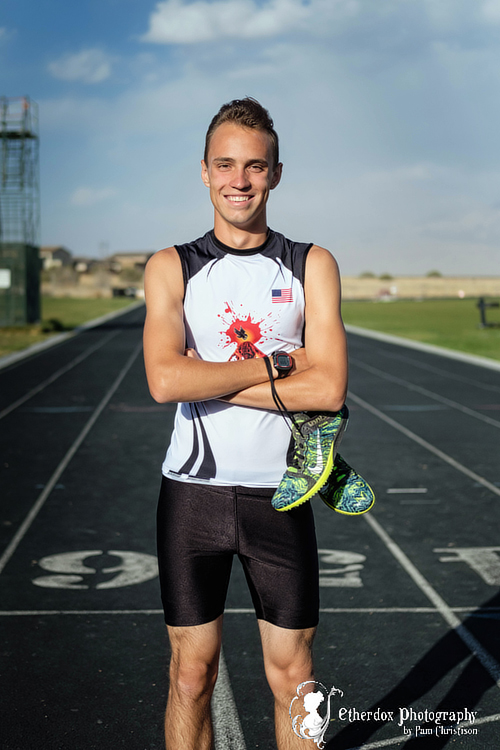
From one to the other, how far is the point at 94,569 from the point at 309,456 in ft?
10.4

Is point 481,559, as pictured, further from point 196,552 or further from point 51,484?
point 51,484

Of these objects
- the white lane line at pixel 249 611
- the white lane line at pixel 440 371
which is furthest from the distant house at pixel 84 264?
the white lane line at pixel 249 611

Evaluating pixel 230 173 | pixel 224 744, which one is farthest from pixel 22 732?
pixel 230 173

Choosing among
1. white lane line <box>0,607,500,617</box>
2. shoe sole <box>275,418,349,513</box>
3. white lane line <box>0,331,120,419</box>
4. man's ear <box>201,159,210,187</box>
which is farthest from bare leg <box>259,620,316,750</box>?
white lane line <box>0,331,120,419</box>

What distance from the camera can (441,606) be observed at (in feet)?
14.4

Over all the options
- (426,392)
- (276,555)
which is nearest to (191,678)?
(276,555)

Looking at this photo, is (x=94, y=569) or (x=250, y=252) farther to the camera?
(x=94, y=569)

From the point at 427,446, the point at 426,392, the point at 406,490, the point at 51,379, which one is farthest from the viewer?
the point at 51,379

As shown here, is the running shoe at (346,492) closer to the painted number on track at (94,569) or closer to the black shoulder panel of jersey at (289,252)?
the black shoulder panel of jersey at (289,252)

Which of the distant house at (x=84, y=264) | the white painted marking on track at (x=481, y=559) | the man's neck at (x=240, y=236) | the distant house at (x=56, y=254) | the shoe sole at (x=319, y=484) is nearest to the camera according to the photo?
the shoe sole at (x=319, y=484)

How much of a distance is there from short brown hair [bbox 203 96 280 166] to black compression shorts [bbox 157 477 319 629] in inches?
41.5

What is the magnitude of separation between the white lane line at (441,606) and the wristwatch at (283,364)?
6.89 ft

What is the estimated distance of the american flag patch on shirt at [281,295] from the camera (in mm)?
2295

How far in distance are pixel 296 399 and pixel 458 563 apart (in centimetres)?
328
